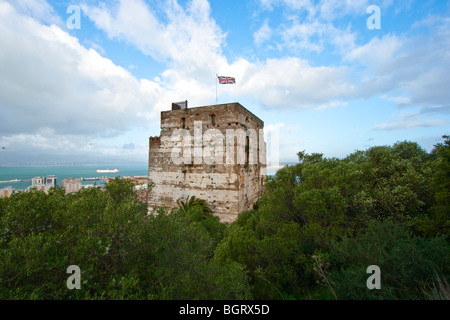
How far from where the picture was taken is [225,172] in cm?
1642

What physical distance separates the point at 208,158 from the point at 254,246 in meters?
9.54

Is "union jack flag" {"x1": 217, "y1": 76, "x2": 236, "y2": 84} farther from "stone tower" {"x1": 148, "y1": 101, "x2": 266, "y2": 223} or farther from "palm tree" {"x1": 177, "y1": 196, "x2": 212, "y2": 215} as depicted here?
"palm tree" {"x1": 177, "y1": 196, "x2": 212, "y2": 215}

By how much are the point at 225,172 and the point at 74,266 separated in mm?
12836

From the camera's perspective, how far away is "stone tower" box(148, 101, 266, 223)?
16281mm

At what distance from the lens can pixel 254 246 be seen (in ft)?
28.5

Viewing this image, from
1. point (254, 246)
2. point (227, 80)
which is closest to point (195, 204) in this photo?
point (254, 246)

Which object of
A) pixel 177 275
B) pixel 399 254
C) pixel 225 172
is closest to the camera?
pixel 177 275

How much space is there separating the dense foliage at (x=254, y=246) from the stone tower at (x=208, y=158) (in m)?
4.53

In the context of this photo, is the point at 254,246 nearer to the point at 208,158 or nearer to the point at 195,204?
the point at 195,204

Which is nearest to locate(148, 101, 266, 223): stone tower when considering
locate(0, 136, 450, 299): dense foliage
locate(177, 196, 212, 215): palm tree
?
locate(177, 196, 212, 215): palm tree

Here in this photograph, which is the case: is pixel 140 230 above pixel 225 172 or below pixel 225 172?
below

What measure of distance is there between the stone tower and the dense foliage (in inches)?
178
